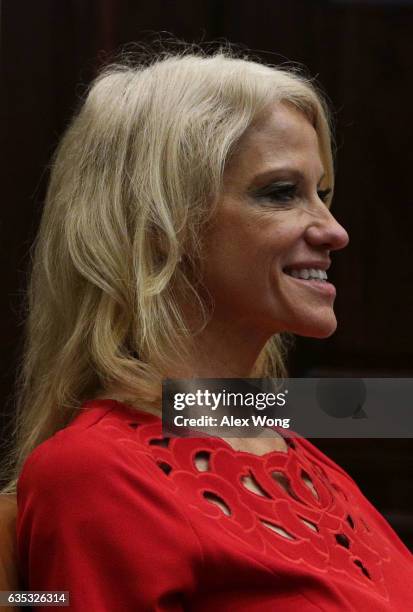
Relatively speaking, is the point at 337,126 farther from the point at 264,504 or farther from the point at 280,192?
the point at 264,504

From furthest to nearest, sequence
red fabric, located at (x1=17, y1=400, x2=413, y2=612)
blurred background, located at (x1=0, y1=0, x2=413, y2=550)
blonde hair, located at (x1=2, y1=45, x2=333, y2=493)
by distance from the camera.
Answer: blurred background, located at (x1=0, y1=0, x2=413, y2=550) → blonde hair, located at (x1=2, y1=45, x2=333, y2=493) → red fabric, located at (x1=17, y1=400, x2=413, y2=612)

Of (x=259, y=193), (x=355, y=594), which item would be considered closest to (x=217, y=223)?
(x=259, y=193)

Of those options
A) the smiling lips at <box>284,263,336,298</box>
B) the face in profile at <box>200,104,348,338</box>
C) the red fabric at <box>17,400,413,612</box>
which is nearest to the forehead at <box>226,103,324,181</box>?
the face in profile at <box>200,104,348,338</box>

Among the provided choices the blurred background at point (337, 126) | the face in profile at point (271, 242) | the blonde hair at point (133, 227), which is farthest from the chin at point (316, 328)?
the blurred background at point (337, 126)

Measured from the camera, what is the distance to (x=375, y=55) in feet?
5.10

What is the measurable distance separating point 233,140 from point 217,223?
0.09m

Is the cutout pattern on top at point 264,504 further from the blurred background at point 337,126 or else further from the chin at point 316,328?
the blurred background at point 337,126

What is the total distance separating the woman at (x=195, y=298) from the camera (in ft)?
3.14

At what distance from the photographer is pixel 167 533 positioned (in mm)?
884

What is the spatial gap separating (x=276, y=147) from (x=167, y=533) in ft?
1.50

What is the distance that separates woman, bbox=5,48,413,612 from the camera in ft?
3.14

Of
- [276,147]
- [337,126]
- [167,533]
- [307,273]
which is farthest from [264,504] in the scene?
[337,126]

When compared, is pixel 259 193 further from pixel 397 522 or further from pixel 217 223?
pixel 397 522

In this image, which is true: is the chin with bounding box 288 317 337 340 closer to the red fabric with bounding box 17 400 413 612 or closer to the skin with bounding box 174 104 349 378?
the skin with bounding box 174 104 349 378
